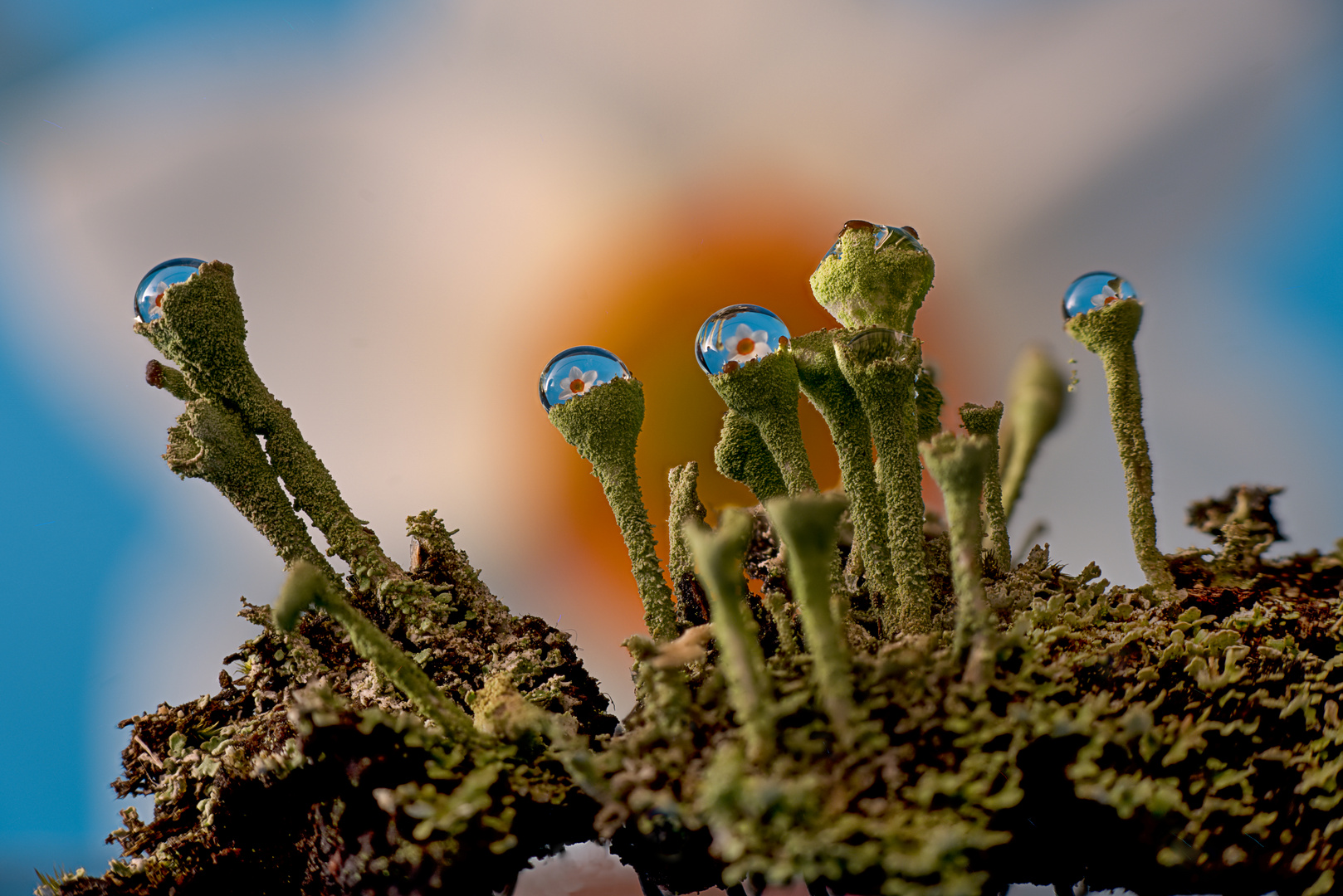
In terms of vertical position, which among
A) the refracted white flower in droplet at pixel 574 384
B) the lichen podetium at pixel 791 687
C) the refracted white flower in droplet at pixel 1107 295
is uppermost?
the refracted white flower in droplet at pixel 1107 295

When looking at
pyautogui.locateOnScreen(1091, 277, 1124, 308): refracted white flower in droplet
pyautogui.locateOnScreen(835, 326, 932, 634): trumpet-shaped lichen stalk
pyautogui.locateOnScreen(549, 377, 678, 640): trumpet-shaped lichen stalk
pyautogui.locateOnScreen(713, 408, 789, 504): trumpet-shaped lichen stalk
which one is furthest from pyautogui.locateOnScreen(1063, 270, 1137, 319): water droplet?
pyautogui.locateOnScreen(549, 377, 678, 640): trumpet-shaped lichen stalk

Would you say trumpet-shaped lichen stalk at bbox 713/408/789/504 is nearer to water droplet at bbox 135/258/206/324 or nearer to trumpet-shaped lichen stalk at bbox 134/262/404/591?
trumpet-shaped lichen stalk at bbox 134/262/404/591

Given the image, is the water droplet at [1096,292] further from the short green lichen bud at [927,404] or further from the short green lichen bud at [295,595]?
the short green lichen bud at [295,595]

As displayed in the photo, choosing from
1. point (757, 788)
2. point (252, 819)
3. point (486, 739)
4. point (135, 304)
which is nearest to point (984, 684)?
point (757, 788)

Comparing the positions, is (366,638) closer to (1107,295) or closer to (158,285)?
(158,285)

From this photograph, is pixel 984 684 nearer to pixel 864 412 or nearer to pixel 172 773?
pixel 864 412

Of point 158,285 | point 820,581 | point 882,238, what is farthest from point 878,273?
point 158,285

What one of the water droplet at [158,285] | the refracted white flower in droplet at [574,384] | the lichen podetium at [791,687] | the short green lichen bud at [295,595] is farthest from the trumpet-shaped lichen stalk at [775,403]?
the water droplet at [158,285]
